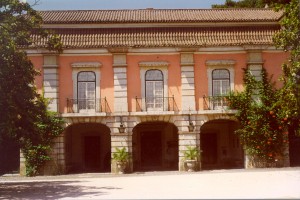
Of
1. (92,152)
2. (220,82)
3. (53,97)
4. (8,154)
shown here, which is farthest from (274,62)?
(8,154)

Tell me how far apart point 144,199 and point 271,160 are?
49.3 feet

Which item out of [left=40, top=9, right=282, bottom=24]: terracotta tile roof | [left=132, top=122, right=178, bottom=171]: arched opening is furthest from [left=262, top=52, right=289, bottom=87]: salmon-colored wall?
[left=132, top=122, right=178, bottom=171]: arched opening

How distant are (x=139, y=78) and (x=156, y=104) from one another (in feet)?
5.95

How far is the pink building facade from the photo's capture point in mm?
25484

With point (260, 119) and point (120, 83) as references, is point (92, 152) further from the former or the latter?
point (260, 119)

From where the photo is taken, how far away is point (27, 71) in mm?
16156

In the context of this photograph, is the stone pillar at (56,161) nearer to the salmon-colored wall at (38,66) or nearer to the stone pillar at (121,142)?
the stone pillar at (121,142)

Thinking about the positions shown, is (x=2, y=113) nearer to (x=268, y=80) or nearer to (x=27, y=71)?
(x=27, y=71)

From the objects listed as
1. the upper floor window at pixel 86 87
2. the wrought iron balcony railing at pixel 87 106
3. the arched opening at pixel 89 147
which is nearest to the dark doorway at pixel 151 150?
the arched opening at pixel 89 147

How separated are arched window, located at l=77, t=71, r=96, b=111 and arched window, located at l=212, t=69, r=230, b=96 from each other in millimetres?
7028

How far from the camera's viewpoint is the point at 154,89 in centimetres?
2584

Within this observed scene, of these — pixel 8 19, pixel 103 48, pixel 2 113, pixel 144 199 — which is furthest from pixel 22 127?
pixel 103 48

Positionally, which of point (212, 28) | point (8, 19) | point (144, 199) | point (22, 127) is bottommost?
point (144, 199)

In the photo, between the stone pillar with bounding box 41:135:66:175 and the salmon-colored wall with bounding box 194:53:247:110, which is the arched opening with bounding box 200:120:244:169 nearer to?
the salmon-colored wall with bounding box 194:53:247:110
